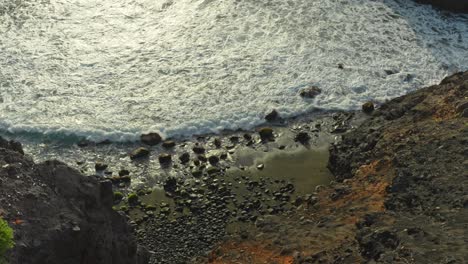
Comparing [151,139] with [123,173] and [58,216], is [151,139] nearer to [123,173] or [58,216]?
[123,173]

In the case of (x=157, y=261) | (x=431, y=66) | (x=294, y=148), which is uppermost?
(x=431, y=66)

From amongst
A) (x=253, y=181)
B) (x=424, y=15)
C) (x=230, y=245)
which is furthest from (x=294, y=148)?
(x=424, y=15)

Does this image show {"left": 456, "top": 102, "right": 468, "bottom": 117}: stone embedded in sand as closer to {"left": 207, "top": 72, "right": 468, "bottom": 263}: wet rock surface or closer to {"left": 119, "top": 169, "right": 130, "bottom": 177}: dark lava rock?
{"left": 207, "top": 72, "right": 468, "bottom": 263}: wet rock surface

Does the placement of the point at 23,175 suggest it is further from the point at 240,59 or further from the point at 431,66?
the point at 431,66

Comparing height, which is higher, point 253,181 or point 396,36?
point 396,36

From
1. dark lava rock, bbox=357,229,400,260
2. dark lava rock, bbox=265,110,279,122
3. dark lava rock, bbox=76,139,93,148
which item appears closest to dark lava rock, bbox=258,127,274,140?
dark lava rock, bbox=265,110,279,122

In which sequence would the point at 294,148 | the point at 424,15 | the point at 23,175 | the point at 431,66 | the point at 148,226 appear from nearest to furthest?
the point at 23,175
the point at 148,226
the point at 294,148
the point at 431,66
the point at 424,15
